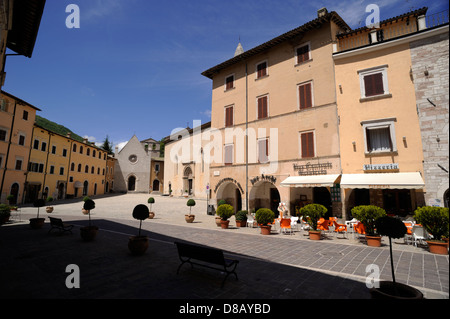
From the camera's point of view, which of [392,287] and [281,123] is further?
[281,123]

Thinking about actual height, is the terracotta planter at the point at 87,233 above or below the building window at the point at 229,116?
below

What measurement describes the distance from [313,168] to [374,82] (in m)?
6.60

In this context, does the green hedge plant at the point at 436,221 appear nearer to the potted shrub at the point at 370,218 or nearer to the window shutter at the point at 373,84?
the potted shrub at the point at 370,218

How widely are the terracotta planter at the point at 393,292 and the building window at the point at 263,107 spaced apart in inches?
646

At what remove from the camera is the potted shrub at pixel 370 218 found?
9.37 m

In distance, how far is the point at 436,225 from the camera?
8.47 meters

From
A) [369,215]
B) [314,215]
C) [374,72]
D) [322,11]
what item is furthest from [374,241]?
[322,11]

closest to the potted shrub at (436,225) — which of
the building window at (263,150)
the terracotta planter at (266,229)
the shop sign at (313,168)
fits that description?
the terracotta planter at (266,229)

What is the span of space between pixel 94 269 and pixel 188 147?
3369 centimetres

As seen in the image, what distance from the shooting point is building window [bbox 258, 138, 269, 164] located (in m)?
18.8

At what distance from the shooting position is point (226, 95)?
899 inches

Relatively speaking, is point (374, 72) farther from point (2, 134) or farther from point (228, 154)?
point (2, 134)

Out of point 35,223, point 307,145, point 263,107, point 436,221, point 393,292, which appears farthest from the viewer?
point 263,107

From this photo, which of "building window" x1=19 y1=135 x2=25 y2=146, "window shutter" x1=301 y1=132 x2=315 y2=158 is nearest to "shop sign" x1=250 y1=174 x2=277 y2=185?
"window shutter" x1=301 y1=132 x2=315 y2=158
